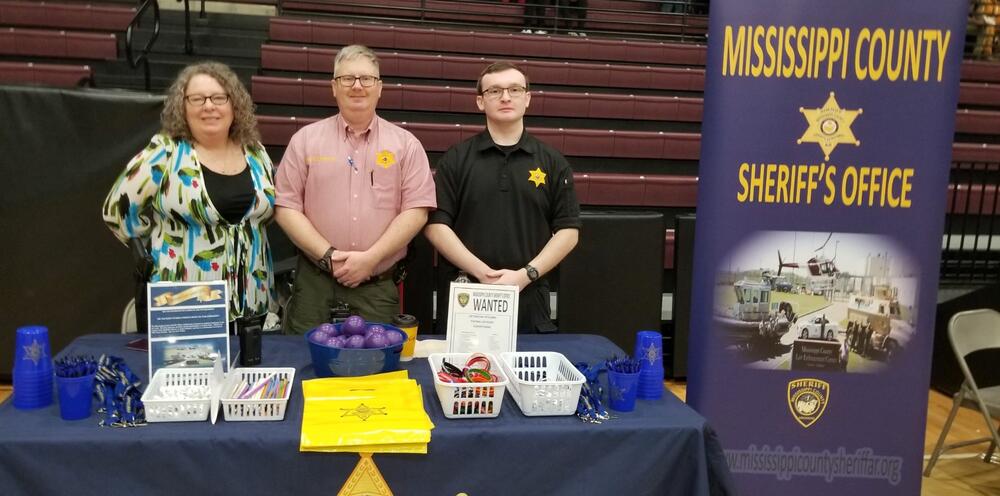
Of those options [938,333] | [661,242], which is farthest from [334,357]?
[938,333]

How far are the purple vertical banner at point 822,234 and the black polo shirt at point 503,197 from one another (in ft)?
1.66

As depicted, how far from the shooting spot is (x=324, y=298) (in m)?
2.38

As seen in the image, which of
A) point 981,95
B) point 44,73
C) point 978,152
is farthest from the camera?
point 981,95

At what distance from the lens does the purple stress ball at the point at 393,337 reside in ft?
5.86

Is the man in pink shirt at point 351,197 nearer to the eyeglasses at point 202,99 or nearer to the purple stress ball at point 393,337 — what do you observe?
the eyeglasses at point 202,99

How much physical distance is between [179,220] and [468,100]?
3769 millimetres

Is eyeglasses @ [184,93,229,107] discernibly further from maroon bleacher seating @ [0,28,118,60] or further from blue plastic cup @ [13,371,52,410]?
maroon bleacher seating @ [0,28,118,60]

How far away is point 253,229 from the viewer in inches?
90.7

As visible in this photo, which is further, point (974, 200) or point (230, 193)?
point (974, 200)

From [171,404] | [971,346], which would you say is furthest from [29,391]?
[971,346]

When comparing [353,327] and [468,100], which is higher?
[468,100]

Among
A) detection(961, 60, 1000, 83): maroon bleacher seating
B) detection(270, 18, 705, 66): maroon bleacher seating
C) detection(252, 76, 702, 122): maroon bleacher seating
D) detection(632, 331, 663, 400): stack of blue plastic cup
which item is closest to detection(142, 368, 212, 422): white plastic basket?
detection(632, 331, 663, 400): stack of blue plastic cup

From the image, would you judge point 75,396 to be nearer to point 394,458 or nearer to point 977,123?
point 394,458

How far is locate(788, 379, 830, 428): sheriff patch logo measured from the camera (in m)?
2.22
